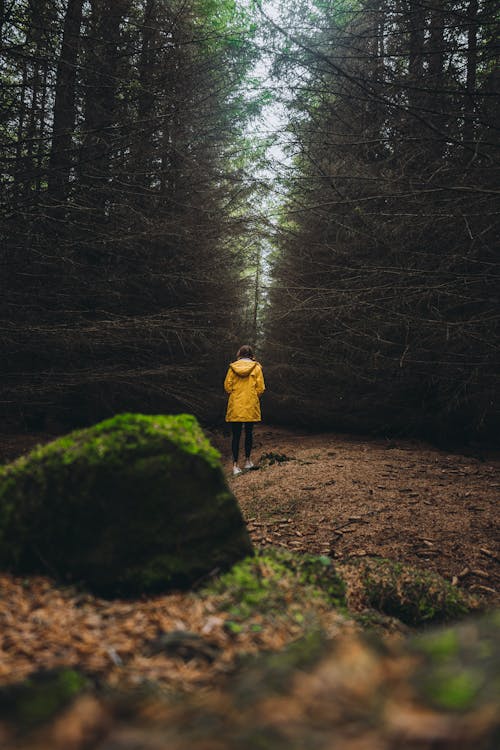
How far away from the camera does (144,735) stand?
3.23ft

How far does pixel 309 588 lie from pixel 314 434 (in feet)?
35.5


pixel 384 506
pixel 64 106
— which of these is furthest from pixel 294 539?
pixel 64 106

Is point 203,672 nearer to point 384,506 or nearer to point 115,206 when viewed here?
point 384,506

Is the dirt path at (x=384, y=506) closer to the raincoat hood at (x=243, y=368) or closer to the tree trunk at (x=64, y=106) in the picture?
the raincoat hood at (x=243, y=368)

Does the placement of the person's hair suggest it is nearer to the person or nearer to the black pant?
the person

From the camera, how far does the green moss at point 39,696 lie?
3.64 ft

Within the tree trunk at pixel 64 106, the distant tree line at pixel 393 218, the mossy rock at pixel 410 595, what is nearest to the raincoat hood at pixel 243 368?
the distant tree line at pixel 393 218

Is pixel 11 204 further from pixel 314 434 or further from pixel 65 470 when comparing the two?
pixel 314 434

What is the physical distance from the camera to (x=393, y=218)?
6109 mm

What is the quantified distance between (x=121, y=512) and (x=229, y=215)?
36.9 ft

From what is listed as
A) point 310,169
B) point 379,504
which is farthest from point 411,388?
point 310,169

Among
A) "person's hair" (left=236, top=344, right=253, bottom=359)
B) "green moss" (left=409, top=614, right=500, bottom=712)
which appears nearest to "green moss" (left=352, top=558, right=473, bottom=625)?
"green moss" (left=409, top=614, right=500, bottom=712)

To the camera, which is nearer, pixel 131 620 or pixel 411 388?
pixel 131 620

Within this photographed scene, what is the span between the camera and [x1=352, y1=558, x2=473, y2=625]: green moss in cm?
354
